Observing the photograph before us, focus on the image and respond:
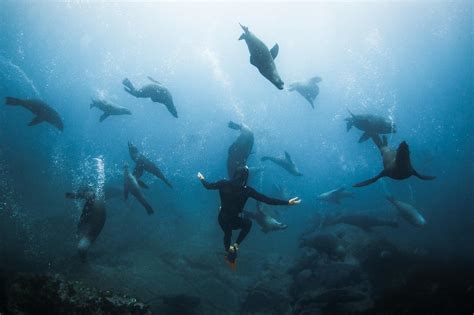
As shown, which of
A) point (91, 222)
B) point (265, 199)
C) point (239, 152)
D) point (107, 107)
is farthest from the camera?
point (107, 107)

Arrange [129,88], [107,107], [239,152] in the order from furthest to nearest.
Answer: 1. [107,107]
2. [239,152]
3. [129,88]

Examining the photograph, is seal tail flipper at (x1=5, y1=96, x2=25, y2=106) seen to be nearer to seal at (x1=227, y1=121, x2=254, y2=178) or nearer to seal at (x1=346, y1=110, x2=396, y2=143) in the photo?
seal at (x1=227, y1=121, x2=254, y2=178)

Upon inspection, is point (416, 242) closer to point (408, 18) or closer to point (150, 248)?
point (150, 248)

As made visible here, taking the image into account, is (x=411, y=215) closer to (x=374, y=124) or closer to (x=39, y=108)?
(x=374, y=124)

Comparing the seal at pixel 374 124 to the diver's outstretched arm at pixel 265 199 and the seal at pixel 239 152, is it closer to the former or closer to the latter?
the seal at pixel 239 152

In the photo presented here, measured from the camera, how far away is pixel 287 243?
65.5ft

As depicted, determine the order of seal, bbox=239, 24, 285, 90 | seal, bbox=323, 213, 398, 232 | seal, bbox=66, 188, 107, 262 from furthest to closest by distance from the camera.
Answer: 1. seal, bbox=323, 213, 398, 232
2. seal, bbox=66, 188, 107, 262
3. seal, bbox=239, 24, 285, 90

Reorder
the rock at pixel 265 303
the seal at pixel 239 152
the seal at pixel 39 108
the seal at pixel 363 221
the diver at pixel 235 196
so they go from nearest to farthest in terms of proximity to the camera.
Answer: the diver at pixel 235 196 < the rock at pixel 265 303 < the seal at pixel 39 108 < the seal at pixel 239 152 < the seal at pixel 363 221

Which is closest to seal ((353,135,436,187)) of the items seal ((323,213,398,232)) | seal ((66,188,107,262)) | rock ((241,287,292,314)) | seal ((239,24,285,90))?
seal ((239,24,285,90))

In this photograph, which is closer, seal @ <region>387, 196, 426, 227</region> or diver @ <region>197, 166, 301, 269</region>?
diver @ <region>197, 166, 301, 269</region>

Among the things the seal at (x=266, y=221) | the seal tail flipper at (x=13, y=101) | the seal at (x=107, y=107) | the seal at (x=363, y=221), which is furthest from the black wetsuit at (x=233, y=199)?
the seal at (x=363, y=221)

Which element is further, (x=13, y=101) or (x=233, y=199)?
(x=13, y=101)

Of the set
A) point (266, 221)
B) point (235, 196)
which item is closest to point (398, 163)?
point (235, 196)

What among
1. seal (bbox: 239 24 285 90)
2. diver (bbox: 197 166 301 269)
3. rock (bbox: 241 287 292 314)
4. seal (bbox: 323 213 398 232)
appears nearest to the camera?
seal (bbox: 239 24 285 90)
